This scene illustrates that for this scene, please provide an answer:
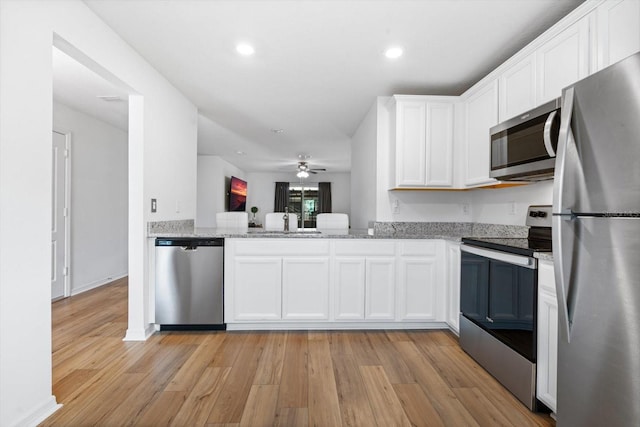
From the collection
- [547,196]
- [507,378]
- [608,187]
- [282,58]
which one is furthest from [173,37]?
[507,378]

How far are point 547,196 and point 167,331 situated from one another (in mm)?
3447

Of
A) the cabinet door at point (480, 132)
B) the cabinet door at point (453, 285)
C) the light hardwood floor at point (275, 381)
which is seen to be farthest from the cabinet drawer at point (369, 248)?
the cabinet door at point (480, 132)

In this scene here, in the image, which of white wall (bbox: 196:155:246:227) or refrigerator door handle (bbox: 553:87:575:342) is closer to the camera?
refrigerator door handle (bbox: 553:87:575:342)

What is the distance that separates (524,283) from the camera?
6.30ft

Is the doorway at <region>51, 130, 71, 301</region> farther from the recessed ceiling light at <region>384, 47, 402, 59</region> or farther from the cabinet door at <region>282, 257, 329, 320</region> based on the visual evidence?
the recessed ceiling light at <region>384, 47, 402, 59</region>

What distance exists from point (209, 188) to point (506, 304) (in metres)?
7.16

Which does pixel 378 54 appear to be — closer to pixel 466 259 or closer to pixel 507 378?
pixel 466 259

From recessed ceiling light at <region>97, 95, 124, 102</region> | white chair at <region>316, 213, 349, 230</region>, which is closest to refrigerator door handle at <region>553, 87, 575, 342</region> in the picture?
white chair at <region>316, 213, 349, 230</region>

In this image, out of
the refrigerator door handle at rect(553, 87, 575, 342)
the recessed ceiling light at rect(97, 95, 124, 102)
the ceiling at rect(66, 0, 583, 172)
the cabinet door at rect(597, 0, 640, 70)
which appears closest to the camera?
the refrigerator door handle at rect(553, 87, 575, 342)

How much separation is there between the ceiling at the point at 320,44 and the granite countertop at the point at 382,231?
1.45m

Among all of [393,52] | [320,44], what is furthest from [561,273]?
[320,44]

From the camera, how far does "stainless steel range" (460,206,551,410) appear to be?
1.87 metres

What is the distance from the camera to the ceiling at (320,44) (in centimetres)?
212

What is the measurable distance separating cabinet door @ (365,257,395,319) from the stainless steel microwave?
122cm
